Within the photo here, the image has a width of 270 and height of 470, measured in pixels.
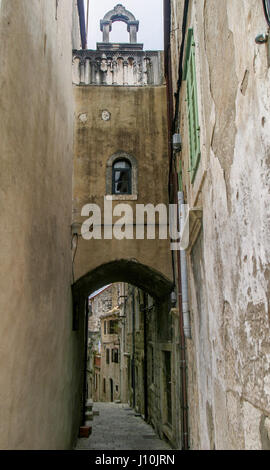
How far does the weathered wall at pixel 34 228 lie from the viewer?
3869 mm

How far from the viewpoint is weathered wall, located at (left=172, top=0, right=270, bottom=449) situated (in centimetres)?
226

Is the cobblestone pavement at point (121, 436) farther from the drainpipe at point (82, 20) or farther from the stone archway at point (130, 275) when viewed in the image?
the drainpipe at point (82, 20)

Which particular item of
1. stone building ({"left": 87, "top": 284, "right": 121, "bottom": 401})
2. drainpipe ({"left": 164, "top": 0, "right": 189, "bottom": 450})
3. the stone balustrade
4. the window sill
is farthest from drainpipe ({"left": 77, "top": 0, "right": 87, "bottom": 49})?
stone building ({"left": 87, "top": 284, "right": 121, "bottom": 401})

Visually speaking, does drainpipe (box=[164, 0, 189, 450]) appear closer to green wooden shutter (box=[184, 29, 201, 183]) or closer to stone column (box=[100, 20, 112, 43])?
green wooden shutter (box=[184, 29, 201, 183])

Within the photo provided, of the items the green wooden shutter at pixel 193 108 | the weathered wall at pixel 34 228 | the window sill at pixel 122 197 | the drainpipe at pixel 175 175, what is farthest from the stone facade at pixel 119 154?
the green wooden shutter at pixel 193 108

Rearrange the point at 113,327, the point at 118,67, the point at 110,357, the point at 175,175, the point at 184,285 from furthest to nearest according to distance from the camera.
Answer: the point at 110,357
the point at 113,327
the point at 118,67
the point at 175,175
the point at 184,285

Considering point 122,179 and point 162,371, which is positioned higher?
point 122,179

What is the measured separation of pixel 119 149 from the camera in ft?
28.1

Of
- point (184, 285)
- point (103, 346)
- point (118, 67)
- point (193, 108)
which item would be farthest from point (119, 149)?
point (103, 346)

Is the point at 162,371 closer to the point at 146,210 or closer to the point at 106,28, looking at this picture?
the point at 146,210

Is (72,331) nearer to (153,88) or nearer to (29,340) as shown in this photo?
(29,340)

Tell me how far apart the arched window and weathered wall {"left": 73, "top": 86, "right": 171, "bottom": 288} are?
0.73ft

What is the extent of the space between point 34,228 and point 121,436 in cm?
768

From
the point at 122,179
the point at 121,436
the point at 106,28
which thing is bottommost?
the point at 121,436
